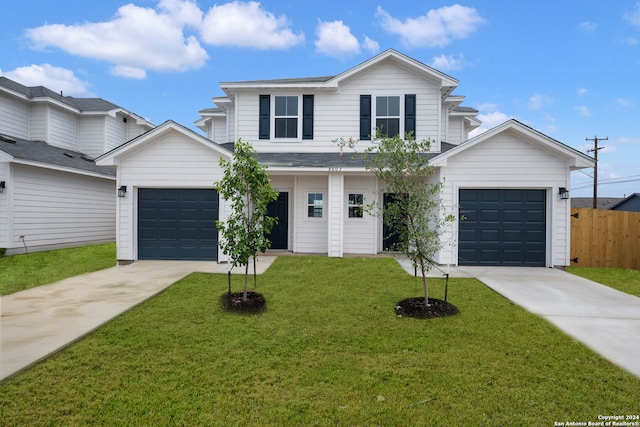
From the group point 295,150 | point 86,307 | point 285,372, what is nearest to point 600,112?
point 295,150

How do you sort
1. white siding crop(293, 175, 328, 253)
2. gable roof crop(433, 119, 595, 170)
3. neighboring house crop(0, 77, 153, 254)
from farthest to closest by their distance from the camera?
white siding crop(293, 175, 328, 253) < neighboring house crop(0, 77, 153, 254) < gable roof crop(433, 119, 595, 170)

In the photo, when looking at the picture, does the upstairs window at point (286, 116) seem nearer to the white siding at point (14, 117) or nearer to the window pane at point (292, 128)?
the window pane at point (292, 128)

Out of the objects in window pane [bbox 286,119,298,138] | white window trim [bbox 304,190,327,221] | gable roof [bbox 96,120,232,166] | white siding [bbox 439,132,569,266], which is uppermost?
window pane [bbox 286,119,298,138]

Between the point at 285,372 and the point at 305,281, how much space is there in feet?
14.1

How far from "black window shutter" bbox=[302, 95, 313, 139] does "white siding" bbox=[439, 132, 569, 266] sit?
5.28m

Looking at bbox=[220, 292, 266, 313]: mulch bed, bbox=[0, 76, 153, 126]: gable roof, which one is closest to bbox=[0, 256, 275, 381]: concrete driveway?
bbox=[220, 292, 266, 313]: mulch bed

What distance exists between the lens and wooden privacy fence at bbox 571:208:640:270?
10453mm

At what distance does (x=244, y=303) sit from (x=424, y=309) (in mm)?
3203

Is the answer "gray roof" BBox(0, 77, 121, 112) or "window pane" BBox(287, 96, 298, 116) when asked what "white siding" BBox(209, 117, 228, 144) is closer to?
"window pane" BBox(287, 96, 298, 116)

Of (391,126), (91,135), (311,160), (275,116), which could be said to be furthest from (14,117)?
(391,126)

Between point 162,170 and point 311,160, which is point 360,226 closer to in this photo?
point 311,160

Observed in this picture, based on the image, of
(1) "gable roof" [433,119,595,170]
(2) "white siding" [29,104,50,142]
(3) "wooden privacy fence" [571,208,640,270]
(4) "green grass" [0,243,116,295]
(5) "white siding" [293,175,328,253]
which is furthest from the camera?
(2) "white siding" [29,104,50,142]

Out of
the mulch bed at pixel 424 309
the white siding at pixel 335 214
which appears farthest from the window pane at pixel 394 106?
the mulch bed at pixel 424 309

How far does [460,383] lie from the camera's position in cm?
343
